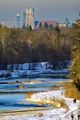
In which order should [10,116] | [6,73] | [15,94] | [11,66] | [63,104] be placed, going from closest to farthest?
[10,116], [63,104], [15,94], [6,73], [11,66]

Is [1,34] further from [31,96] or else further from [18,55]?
[31,96]

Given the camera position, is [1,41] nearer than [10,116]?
No

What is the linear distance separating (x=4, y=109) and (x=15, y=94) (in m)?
22.3

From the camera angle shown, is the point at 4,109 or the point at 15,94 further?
the point at 15,94

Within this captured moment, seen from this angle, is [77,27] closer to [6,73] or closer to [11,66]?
[6,73]

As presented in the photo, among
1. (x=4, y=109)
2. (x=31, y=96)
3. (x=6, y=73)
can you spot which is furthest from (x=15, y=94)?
(x=6, y=73)

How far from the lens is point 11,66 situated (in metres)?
177

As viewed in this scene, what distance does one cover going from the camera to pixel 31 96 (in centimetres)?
6656

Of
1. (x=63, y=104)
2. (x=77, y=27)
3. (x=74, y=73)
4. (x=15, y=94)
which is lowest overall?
(x=15, y=94)

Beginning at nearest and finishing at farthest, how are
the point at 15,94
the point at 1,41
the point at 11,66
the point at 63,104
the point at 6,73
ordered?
the point at 63,104 < the point at 15,94 < the point at 6,73 < the point at 11,66 < the point at 1,41

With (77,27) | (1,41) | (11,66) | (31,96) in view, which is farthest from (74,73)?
(1,41)

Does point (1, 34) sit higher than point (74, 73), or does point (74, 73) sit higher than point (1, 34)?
point (74, 73)

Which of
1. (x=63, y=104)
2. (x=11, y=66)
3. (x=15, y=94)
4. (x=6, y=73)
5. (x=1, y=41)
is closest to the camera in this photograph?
(x=63, y=104)

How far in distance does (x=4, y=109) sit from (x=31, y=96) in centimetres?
1348
